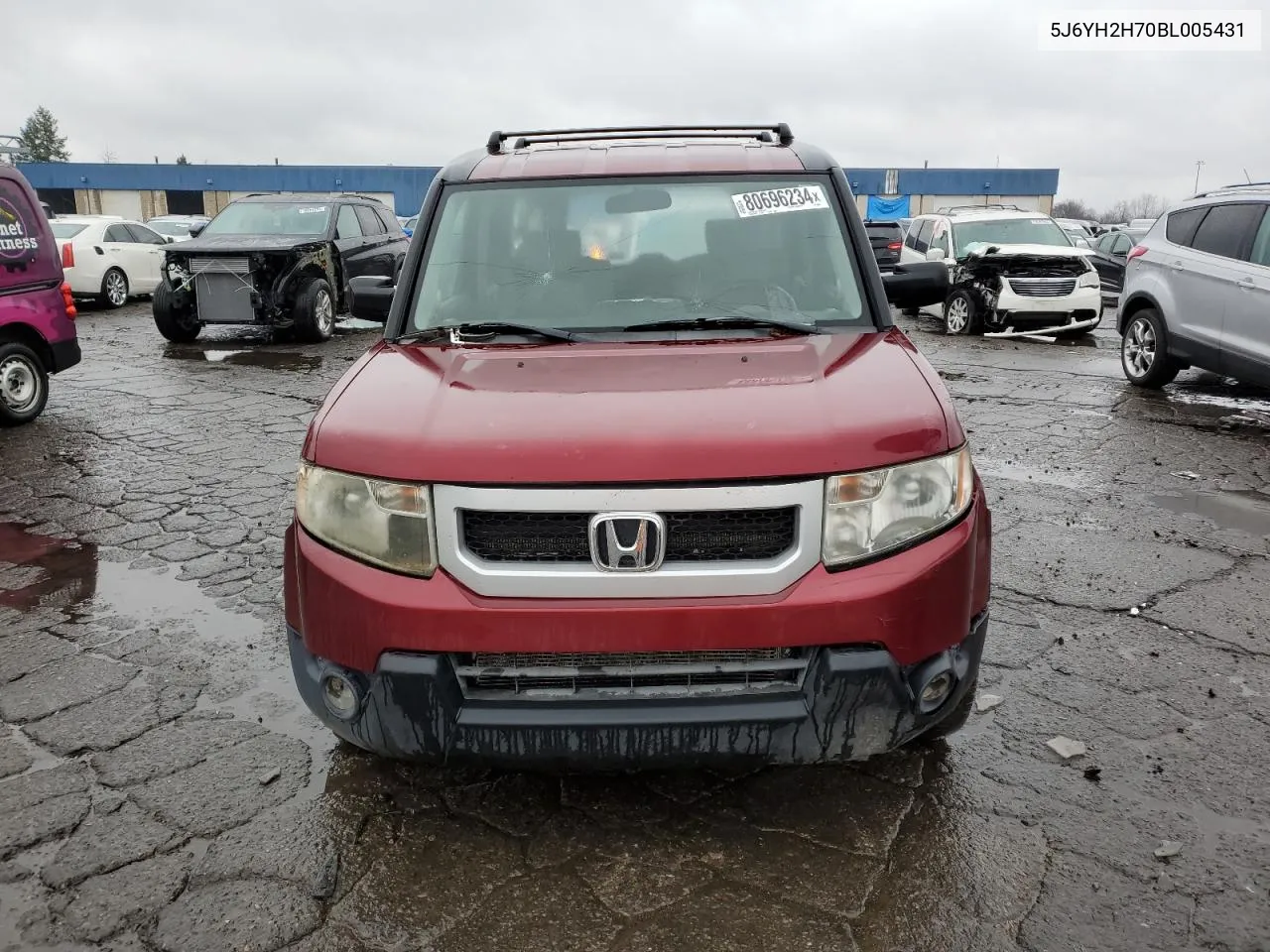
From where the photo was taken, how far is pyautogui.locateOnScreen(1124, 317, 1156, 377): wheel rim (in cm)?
923

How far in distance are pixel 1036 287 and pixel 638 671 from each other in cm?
1229

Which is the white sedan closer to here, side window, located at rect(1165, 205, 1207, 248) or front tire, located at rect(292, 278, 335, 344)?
front tire, located at rect(292, 278, 335, 344)

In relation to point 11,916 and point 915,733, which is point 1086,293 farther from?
point 11,916

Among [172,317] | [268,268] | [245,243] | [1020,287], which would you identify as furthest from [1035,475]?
[172,317]

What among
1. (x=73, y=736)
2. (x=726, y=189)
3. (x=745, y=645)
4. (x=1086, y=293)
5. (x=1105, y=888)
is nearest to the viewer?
(x=745, y=645)

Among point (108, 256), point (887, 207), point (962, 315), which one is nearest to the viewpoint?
point (962, 315)

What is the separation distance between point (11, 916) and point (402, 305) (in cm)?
206

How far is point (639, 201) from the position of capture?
3459 mm

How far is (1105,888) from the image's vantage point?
244cm

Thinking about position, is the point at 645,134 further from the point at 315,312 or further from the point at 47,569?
the point at 315,312

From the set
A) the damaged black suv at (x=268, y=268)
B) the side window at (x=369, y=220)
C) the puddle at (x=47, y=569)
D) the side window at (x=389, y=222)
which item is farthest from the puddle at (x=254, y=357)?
the puddle at (x=47, y=569)

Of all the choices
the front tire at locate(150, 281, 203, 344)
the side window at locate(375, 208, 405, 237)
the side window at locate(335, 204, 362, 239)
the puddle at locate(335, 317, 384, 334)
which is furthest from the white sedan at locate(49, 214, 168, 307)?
A: the side window at locate(335, 204, 362, 239)

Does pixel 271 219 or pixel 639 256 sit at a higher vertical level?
pixel 271 219

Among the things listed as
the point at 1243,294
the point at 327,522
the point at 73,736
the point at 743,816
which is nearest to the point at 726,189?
the point at 327,522
